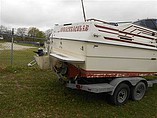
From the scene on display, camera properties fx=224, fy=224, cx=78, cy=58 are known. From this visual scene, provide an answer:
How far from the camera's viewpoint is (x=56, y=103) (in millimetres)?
6203

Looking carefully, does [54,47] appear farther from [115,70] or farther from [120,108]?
[120,108]

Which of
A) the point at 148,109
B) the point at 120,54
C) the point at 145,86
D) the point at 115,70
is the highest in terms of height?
the point at 120,54

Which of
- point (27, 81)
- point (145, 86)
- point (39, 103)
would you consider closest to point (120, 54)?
point (145, 86)

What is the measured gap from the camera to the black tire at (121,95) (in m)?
6.17

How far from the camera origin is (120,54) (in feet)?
20.3

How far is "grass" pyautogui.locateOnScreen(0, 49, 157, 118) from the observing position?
5535mm

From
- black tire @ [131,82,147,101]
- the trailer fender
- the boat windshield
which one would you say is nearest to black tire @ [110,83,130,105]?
the trailer fender

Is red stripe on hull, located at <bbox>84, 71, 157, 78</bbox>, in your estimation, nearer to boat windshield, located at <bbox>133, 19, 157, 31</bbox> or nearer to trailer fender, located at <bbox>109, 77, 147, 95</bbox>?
trailer fender, located at <bbox>109, 77, 147, 95</bbox>

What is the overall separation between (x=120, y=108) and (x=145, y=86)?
144 cm

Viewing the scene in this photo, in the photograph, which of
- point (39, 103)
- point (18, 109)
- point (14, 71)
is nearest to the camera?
point (18, 109)

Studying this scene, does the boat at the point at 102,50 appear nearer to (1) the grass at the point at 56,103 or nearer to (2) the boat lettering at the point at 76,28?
(2) the boat lettering at the point at 76,28

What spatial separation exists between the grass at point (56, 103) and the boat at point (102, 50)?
0.82m

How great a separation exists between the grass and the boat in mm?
817

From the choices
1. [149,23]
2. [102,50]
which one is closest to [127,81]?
[102,50]
